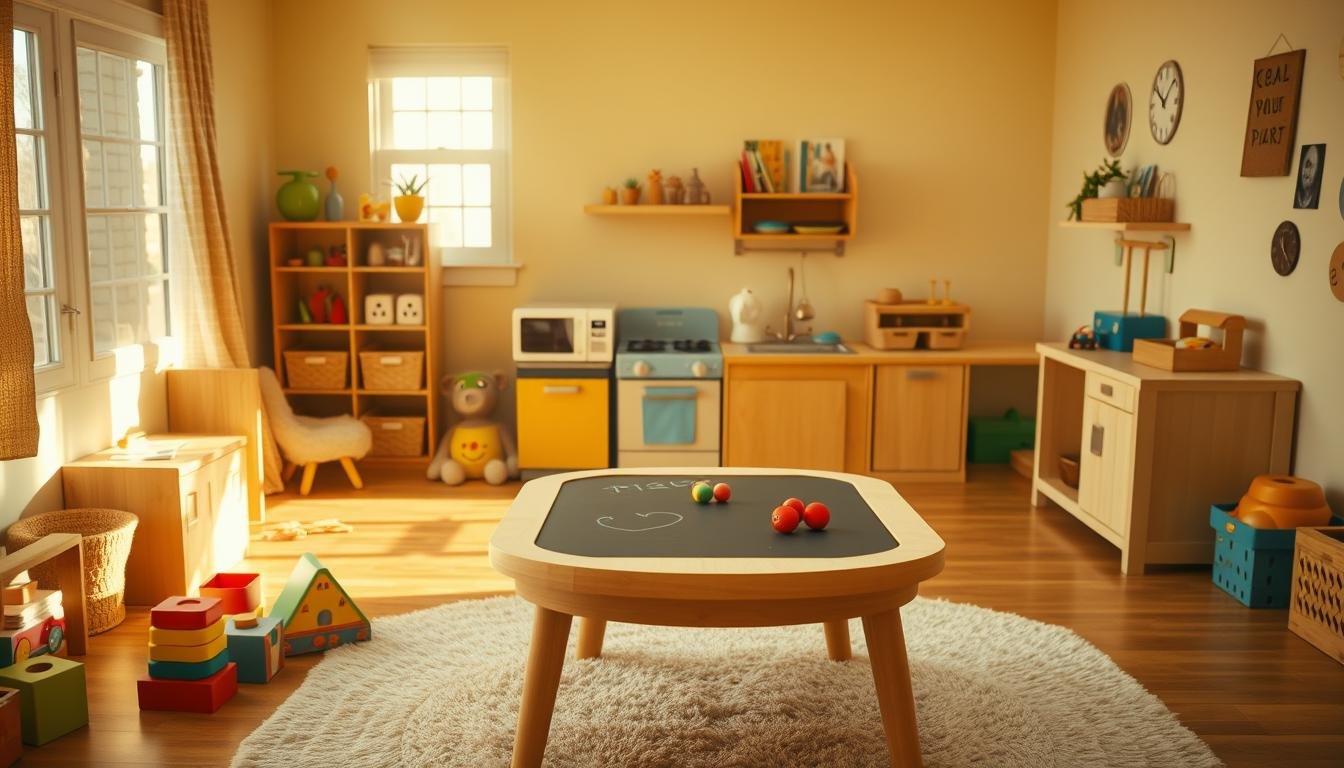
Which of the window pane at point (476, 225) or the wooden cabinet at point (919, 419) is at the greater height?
the window pane at point (476, 225)

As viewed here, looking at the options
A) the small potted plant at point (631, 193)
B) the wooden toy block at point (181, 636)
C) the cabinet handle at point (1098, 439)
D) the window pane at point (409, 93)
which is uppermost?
the window pane at point (409, 93)

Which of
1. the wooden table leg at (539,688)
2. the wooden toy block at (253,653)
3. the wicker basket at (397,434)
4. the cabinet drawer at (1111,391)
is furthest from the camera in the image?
the wicker basket at (397,434)

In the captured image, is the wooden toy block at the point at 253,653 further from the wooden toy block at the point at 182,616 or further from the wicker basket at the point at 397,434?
the wicker basket at the point at 397,434

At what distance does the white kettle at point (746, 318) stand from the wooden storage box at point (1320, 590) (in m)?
2.73

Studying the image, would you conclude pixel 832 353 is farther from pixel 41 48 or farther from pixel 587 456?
pixel 41 48

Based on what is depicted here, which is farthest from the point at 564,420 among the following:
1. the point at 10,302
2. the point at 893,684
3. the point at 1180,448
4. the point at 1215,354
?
the point at 893,684

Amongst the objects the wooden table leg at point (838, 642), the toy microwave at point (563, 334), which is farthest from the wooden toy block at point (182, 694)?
the toy microwave at point (563, 334)

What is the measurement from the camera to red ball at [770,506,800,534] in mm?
2631

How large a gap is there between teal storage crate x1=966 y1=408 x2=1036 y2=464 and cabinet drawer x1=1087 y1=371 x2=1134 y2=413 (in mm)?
1377

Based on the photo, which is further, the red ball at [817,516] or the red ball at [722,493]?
the red ball at [722,493]

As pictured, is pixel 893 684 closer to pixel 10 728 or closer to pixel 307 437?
pixel 10 728

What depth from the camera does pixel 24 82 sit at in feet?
Result: 11.9

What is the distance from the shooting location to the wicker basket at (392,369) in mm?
→ 5477

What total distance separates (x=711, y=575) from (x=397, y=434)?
11.6 ft
